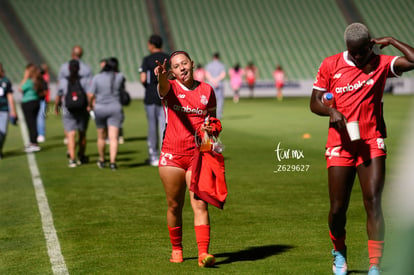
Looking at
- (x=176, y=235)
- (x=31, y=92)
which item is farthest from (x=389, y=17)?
(x=176, y=235)

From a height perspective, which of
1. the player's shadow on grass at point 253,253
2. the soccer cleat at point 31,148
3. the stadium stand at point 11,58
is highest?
the stadium stand at point 11,58

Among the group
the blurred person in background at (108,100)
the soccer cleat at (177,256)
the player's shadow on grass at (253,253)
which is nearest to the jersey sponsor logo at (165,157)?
the soccer cleat at (177,256)

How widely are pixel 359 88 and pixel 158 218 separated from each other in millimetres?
3923

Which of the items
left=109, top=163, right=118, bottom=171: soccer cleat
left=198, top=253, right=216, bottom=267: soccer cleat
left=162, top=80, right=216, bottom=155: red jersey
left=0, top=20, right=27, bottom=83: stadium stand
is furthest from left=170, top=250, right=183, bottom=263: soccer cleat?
left=0, top=20, right=27, bottom=83: stadium stand

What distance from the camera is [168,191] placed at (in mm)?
6238

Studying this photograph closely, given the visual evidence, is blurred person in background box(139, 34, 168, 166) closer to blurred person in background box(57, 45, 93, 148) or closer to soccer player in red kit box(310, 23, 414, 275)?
blurred person in background box(57, 45, 93, 148)

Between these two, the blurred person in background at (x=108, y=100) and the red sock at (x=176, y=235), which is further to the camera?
the blurred person in background at (x=108, y=100)

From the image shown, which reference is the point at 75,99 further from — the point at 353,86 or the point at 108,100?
the point at 353,86

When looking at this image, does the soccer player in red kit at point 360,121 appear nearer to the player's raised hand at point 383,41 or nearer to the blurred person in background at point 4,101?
the player's raised hand at point 383,41

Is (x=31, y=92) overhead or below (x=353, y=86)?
overhead

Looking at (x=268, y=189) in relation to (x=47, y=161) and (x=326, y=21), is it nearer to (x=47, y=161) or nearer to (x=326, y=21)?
(x=47, y=161)

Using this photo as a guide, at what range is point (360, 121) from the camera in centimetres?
552

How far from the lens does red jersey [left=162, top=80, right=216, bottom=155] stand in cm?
612

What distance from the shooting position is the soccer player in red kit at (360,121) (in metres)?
5.39
